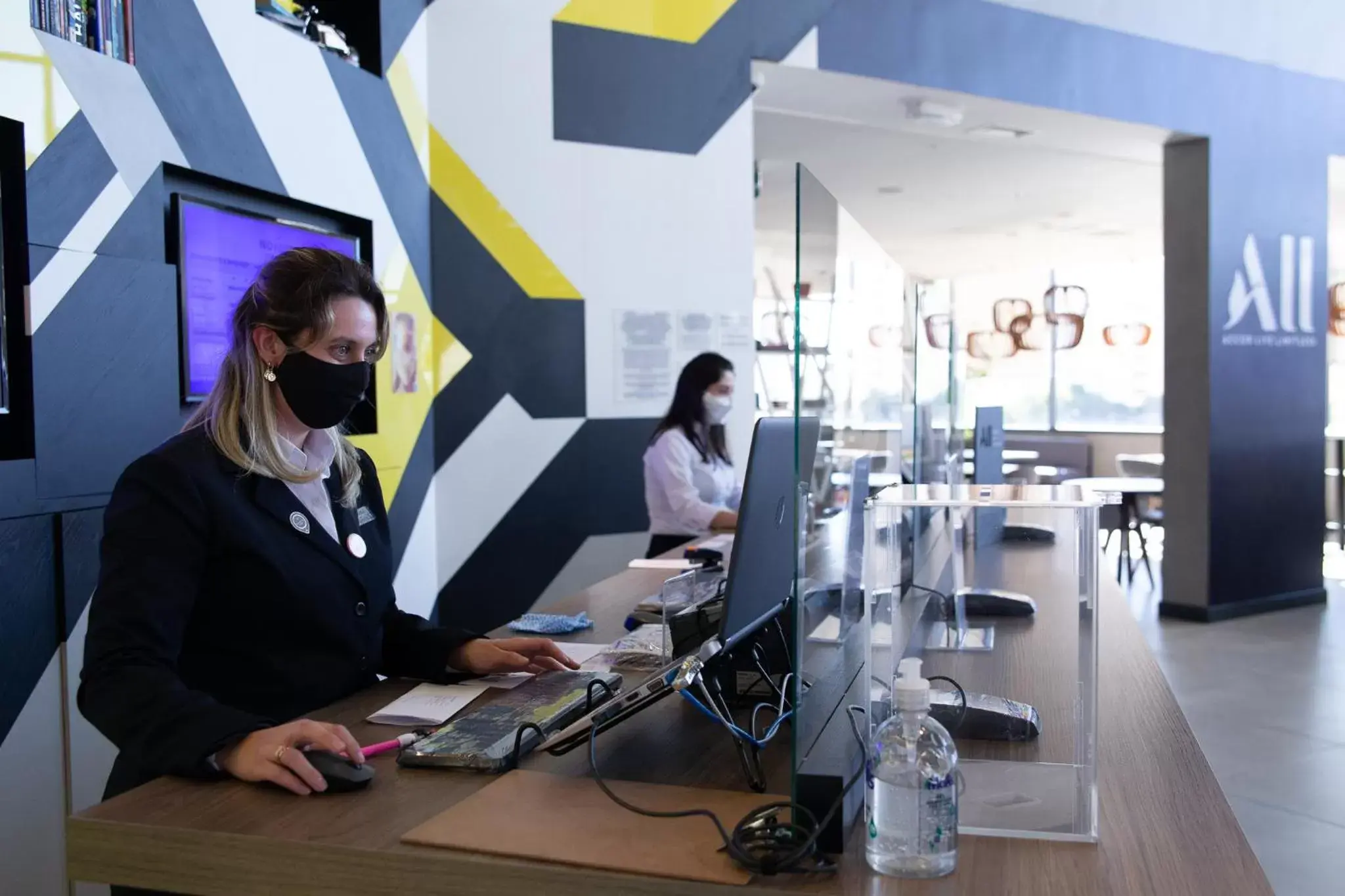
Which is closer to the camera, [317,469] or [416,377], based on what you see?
[317,469]

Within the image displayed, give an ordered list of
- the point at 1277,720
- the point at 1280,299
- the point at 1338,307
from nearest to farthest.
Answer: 1. the point at 1277,720
2. the point at 1280,299
3. the point at 1338,307

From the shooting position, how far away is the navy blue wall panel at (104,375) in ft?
9.46

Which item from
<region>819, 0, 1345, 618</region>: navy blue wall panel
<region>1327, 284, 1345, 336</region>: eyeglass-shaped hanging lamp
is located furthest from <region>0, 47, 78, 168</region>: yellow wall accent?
<region>1327, 284, 1345, 336</region>: eyeglass-shaped hanging lamp

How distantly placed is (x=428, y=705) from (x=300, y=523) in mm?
342

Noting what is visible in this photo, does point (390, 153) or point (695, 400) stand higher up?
point (390, 153)

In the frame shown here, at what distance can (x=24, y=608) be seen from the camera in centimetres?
280

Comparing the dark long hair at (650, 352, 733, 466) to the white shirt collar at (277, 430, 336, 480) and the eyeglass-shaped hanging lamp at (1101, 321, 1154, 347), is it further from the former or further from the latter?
the eyeglass-shaped hanging lamp at (1101, 321, 1154, 347)

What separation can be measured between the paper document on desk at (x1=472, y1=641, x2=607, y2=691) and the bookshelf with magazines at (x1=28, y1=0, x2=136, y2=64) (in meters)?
2.13

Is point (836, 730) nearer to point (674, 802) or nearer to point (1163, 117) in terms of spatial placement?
point (674, 802)

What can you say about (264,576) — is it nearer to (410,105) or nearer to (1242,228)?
(410,105)

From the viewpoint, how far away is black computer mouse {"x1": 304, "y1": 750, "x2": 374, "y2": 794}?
135 cm

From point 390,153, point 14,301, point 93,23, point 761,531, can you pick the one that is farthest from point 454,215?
point 761,531

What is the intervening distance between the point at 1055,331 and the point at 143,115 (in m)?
13.5

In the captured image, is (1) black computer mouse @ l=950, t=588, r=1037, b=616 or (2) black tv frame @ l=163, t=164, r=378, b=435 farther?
(2) black tv frame @ l=163, t=164, r=378, b=435
